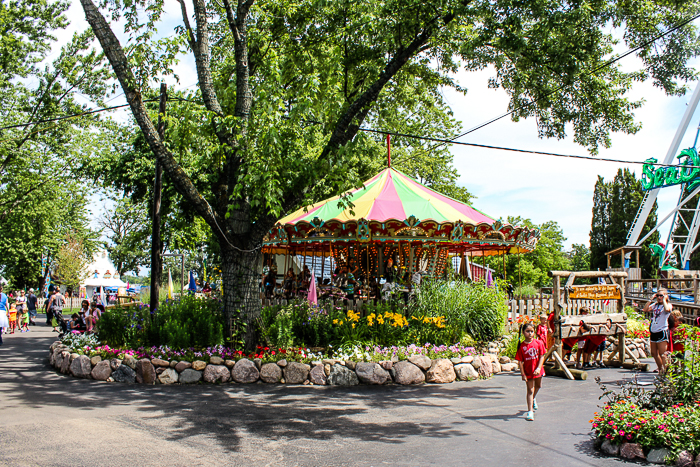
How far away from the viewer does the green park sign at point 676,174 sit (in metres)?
30.6

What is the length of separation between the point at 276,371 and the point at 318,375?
840mm

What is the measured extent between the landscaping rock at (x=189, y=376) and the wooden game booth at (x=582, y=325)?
716 centimetres

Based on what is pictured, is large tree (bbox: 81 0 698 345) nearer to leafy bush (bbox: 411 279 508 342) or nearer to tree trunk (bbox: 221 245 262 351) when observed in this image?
tree trunk (bbox: 221 245 262 351)

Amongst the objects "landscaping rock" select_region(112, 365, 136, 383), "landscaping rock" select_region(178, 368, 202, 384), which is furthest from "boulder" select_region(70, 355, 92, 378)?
"landscaping rock" select_region(178, 368, 202, 384)

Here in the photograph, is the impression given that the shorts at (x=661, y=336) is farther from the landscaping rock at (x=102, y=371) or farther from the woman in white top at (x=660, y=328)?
the landscaping rock at (x=102, y=371)

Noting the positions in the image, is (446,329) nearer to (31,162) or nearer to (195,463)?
(195,463)

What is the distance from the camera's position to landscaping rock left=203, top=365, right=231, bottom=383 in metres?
10.1

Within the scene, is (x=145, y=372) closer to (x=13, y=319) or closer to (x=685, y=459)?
(x=685, y=459)

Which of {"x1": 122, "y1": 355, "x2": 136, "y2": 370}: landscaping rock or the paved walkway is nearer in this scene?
the paved walkway

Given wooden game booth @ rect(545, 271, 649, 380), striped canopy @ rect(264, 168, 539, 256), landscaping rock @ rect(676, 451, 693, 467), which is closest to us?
landscaping rock @ rect(676, 451, 693, 467)

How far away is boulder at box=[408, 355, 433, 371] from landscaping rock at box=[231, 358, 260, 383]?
311 cm

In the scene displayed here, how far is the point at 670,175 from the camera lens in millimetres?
32406

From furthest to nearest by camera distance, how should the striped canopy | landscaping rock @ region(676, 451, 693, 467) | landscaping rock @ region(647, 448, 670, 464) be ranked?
the striped canopy → landscaping rock @ region(647, 448, 670, 464) → landscaping rock @ region(676, 451, 693, 467)

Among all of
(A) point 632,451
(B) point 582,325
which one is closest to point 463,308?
(B) point 582,325
